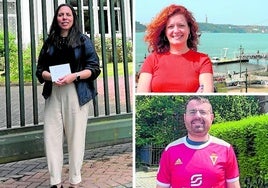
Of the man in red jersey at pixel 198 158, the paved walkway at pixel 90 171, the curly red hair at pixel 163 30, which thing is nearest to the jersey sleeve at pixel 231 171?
the man in red jersey at pixel 198 158

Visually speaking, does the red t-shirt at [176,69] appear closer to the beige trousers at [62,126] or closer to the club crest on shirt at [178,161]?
the club crest on shirt at [178,161]

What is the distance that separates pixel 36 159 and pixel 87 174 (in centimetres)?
101

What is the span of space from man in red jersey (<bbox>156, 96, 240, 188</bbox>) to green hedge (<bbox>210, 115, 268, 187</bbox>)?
4 cm

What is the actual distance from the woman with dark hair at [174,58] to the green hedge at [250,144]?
0.87 ft

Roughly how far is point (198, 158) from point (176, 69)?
53cm

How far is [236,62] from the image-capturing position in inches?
124

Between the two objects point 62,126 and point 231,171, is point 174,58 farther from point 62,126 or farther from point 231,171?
point 62,126

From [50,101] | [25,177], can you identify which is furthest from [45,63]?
[25,177]

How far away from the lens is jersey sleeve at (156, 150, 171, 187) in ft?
10.5

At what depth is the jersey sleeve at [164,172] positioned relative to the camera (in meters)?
3.19

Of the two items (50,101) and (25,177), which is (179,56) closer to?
(50,101)

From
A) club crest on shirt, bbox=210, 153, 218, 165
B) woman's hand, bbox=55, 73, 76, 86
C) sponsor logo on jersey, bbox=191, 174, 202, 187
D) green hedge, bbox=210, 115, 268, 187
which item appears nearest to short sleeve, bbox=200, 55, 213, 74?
green hedge, bbox=210, 115, 268, 187

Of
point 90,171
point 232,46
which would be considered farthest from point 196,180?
point 90,171

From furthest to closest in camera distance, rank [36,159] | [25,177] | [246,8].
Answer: [36,159], [25,177], [246,8]
